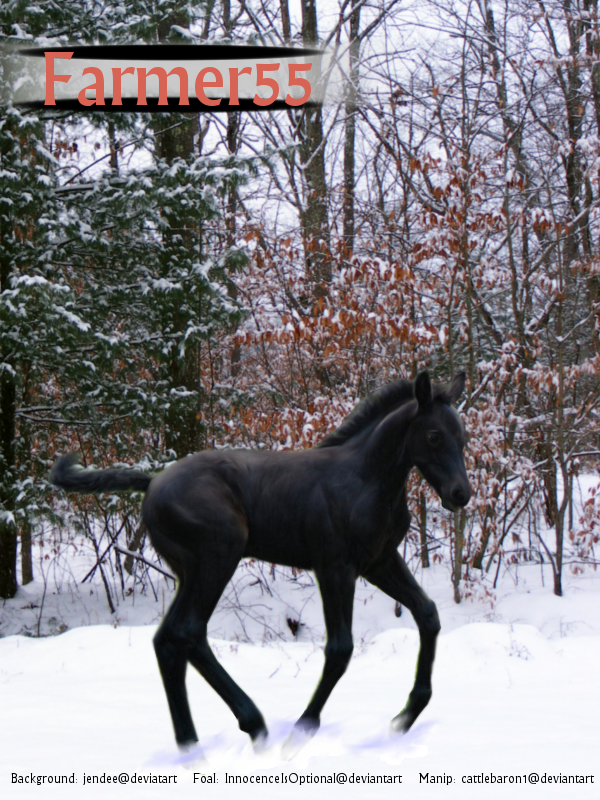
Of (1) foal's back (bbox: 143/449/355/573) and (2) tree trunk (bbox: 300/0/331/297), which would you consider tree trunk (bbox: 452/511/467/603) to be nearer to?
(2) tree trunk (bbox: 300/0/331/297)

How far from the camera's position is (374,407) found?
3.46m

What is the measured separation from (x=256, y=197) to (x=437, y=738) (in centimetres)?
984

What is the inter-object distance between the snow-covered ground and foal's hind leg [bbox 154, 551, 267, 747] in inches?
9.5

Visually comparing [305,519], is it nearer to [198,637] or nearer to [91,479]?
[198,637]

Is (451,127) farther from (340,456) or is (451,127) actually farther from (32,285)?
(340,456)

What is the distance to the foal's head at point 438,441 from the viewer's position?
10.1 ft

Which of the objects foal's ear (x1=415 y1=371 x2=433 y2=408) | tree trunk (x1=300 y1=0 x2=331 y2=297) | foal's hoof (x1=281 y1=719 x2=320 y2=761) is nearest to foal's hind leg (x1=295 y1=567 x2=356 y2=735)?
foal's hoof (x1=281 y1=719 x2=320 y2=761)

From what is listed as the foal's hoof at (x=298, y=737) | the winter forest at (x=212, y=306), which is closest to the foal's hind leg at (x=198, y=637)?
the foal's hoof at (x=298, y=737)

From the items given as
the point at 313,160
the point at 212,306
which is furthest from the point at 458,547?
the point at 313,160

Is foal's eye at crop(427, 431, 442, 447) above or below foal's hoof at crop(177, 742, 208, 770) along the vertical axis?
above

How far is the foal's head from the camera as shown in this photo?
10.1 feet

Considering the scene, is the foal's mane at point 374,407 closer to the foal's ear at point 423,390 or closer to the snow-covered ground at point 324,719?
the foal's ear at point 423,390

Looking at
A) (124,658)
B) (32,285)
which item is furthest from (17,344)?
(124,658)

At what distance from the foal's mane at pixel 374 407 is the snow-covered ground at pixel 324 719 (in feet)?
4.52
